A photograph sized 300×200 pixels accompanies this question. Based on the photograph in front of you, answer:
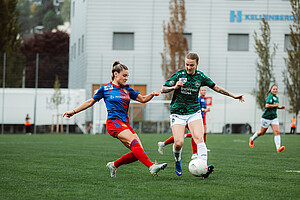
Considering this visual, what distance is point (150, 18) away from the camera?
39.0 meters

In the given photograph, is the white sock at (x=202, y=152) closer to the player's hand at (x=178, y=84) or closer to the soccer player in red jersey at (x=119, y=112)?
the soccer player in red jersey at (x=119, y=112)

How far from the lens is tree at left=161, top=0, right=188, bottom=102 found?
3828 cm

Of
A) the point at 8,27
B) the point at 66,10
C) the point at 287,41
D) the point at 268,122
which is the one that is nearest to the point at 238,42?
the point at 287,41

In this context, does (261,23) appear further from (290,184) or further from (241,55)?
(290,184)

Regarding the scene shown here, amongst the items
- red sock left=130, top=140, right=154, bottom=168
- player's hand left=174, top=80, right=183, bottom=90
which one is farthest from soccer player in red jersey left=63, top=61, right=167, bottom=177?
player's hand left=174, top=80, right=183, bottom=90

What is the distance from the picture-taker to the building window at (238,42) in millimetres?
39812

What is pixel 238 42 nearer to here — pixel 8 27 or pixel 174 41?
pixel 174 41

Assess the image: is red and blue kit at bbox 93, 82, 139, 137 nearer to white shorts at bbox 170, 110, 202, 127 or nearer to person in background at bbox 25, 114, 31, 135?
white shorts at bbox 170, 110, 202, 127

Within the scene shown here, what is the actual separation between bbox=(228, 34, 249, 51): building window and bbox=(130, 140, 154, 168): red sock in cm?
3265

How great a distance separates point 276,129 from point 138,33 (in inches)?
967

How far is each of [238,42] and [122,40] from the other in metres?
8.75

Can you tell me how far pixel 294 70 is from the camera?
120 ft

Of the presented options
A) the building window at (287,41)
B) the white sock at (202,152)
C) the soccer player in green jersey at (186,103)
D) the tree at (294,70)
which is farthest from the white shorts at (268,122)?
the building window at (287,41)

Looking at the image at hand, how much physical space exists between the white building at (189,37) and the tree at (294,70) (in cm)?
117
